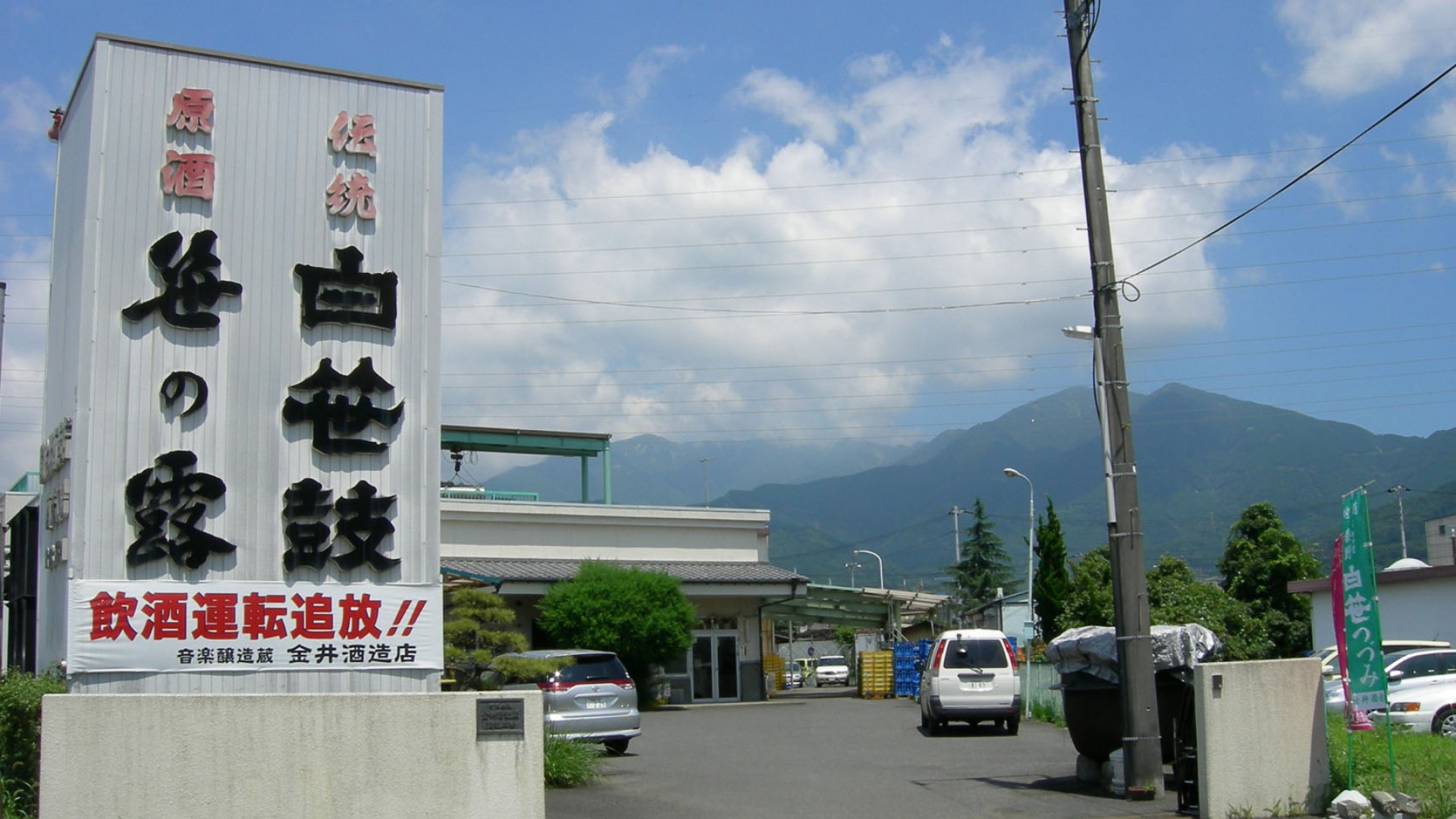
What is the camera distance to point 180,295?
1183 centimetres

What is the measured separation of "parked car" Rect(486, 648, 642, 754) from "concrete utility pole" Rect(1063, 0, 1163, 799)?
8.11 m

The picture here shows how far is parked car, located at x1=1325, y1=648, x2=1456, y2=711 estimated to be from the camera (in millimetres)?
20000

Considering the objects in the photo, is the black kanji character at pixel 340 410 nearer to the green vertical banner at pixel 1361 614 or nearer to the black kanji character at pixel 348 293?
the black kanji character at pixel 348 293

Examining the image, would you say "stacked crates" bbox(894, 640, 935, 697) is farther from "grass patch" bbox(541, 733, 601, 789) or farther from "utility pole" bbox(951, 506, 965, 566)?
"utility pole" bbox(951, 506, 965, 566)

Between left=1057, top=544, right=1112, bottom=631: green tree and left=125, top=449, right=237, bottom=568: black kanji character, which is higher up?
left=125, top=449, right=237, bottom=568: black kanji character

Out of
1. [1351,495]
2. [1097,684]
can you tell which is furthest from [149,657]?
[1351,495]

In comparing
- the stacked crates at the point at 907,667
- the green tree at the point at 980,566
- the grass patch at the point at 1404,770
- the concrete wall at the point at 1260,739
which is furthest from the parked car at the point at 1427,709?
the green tree at the point at 980,566

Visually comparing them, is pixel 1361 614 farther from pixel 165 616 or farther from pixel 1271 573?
pixel 1271 573

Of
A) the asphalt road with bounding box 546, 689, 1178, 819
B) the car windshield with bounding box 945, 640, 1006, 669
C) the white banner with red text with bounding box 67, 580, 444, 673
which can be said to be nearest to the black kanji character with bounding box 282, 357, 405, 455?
the white banner with red text with bounding box 67, 580, 444, 673

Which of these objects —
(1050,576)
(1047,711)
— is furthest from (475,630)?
(1050,576)

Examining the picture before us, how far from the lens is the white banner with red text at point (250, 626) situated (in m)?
11.3

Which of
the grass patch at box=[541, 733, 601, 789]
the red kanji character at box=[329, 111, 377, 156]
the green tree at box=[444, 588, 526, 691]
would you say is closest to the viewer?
the red kanji character at box=[329, 111, 377, 156]

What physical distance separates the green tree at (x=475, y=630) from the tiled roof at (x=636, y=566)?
12.5 metres

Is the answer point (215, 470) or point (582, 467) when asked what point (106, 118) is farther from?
point (582, 467)
